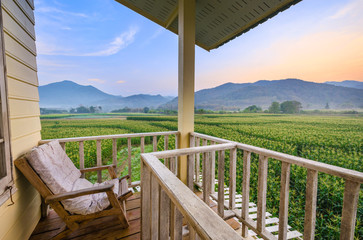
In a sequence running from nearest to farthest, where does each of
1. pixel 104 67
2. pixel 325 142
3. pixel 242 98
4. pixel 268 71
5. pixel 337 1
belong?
1. pixel 337 1
2. pixel 325 142
3. pixel 268 71
4. pixel 242 98
5. pixel 104 67

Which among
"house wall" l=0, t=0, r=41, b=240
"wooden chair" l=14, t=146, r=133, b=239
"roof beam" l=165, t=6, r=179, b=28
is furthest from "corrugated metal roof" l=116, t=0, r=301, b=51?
"wooden chair" l=14, t=146, r=133, b=239

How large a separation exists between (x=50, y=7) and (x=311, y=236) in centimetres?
1290

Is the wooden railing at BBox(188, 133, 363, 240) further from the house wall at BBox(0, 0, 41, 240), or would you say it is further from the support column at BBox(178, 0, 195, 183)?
the house wall at BBox(0, 0, 41, 240)

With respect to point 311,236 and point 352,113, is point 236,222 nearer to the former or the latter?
point 311,236

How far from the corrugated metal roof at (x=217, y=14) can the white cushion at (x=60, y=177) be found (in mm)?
2833

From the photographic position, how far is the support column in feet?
7.87

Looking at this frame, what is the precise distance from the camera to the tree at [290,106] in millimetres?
8255

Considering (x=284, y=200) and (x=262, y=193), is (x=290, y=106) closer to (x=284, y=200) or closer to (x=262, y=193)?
(x=262, y=193)

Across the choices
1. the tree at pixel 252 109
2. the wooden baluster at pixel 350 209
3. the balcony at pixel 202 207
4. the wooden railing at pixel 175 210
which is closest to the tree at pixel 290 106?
the tree at pixel 252 109

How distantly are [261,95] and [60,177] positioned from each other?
1376cm

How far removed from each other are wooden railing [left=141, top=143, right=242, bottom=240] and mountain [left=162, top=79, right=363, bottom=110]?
2.78 meters

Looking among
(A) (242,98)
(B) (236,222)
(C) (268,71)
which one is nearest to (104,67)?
(A) (242,98)

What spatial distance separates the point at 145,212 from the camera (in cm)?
127

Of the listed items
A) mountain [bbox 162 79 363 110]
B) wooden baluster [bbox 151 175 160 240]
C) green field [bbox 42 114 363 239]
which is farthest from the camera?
mountain [bbox 162 79 363 110]
